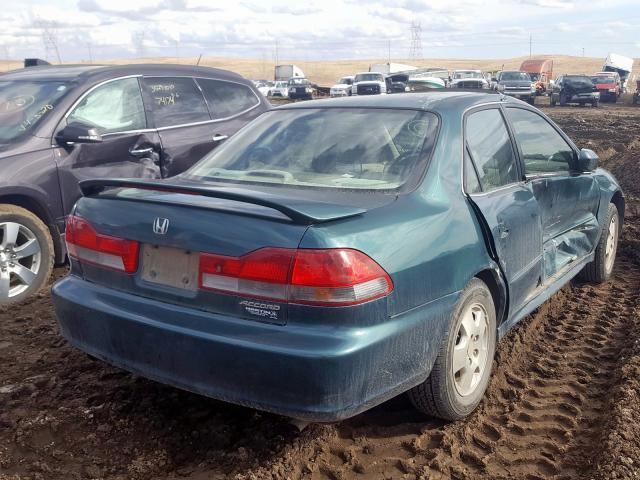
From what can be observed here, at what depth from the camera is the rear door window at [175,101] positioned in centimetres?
629

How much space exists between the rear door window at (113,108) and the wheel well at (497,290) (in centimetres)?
370

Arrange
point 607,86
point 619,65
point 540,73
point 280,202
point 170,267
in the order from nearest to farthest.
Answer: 1. point 280,202
2. point 170,267
3. point 607,86
4. point 540,73
5. point 619,65

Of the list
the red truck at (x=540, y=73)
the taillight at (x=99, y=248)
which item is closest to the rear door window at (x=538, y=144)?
the taillight at (x=99, y=248)

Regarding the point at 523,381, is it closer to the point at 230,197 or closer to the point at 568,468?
the point at 568,468

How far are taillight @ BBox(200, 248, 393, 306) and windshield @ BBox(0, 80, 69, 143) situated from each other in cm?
350

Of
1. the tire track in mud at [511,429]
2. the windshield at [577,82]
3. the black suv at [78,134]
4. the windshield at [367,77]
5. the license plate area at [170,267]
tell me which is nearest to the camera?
the license plate area at [170,267]

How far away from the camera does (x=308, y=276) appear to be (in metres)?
2.60

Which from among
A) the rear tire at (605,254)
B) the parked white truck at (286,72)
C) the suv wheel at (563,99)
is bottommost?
the parked white truck at (286,72)

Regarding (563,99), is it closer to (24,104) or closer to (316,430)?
(24,104)

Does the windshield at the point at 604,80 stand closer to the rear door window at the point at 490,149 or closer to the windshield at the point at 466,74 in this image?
the windshield at the point at 466,74

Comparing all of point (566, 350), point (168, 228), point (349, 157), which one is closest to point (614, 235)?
point (566, 350)

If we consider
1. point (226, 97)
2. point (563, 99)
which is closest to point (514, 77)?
point (563, 99)

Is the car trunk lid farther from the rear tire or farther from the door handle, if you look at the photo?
the rear tire

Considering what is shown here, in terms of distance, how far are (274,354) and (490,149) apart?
2.01 m
